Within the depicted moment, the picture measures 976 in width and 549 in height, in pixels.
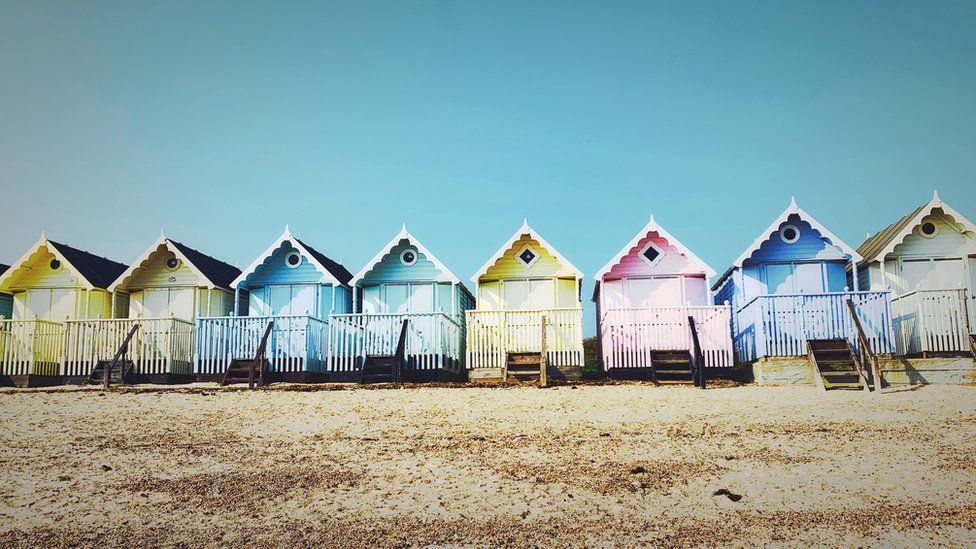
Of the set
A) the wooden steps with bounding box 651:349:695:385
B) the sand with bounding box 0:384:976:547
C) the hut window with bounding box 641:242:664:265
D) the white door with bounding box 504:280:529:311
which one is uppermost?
the hut window with bounding box 641:242:664:265

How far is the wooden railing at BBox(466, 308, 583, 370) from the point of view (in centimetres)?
2259

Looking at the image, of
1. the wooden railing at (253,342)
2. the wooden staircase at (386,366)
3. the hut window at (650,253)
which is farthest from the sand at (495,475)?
the hut window at (650,253)

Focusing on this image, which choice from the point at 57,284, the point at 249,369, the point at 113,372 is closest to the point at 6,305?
the point at 57,284

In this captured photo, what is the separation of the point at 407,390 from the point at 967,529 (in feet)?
39.6

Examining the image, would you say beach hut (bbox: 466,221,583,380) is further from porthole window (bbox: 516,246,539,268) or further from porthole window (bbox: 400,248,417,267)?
porthole window (bbox: 400,248,417,267)

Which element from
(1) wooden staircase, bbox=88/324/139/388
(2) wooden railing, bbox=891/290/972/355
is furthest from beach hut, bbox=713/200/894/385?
(1) wooden staircase, bbox=88/324/139/388

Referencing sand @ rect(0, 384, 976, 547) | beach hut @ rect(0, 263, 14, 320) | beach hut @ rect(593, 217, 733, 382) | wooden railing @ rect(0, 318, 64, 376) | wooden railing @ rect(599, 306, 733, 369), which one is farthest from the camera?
beach hut @ rect(0, 263, 14, 320)

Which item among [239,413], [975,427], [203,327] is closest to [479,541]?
[239,413]

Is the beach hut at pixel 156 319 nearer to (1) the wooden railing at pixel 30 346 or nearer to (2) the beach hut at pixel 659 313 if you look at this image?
(1) the wooden railing at pixel 30 346

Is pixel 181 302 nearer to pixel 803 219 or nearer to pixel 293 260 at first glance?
pixel 293 260

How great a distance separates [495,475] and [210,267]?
2133 cm

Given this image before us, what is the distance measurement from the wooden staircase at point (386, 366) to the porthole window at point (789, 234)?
12.4m

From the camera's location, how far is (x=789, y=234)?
2400cm

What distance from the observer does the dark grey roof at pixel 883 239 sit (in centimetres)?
2348
